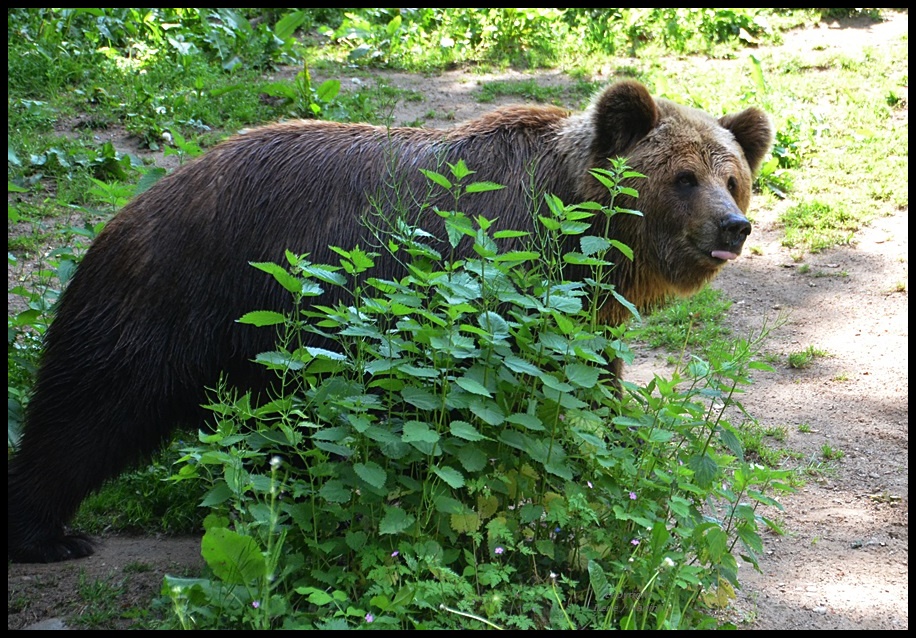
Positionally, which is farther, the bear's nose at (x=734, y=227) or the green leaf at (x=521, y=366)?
the bear's nose at (x=734, y=227)

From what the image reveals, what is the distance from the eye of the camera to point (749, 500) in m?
5.23

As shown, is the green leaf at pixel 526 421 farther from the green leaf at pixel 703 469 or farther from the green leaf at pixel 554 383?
the green leaf at pixel 703 469

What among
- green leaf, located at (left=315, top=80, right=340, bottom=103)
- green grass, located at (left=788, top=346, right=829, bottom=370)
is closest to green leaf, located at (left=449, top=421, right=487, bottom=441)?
green grass, located at (left=788, top=346, right=829, bottom=370)

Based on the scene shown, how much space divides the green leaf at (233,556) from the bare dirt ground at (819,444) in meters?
0.81

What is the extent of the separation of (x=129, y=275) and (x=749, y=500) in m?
3.37

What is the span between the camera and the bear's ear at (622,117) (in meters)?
5.36

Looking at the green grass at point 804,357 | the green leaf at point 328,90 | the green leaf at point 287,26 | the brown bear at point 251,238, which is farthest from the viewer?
the green leaf at point 287,26

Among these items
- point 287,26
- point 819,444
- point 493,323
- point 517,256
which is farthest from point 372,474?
point 287,26

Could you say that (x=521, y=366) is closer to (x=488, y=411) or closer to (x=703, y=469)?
(x=488, y=411)

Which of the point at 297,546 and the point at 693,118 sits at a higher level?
the point at 693,118

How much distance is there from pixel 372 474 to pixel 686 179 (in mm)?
2698

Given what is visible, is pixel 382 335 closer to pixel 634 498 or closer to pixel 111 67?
pixel 634 498

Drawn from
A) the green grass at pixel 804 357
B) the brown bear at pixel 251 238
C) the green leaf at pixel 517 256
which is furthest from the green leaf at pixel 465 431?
the green grass at pixel 804 357
